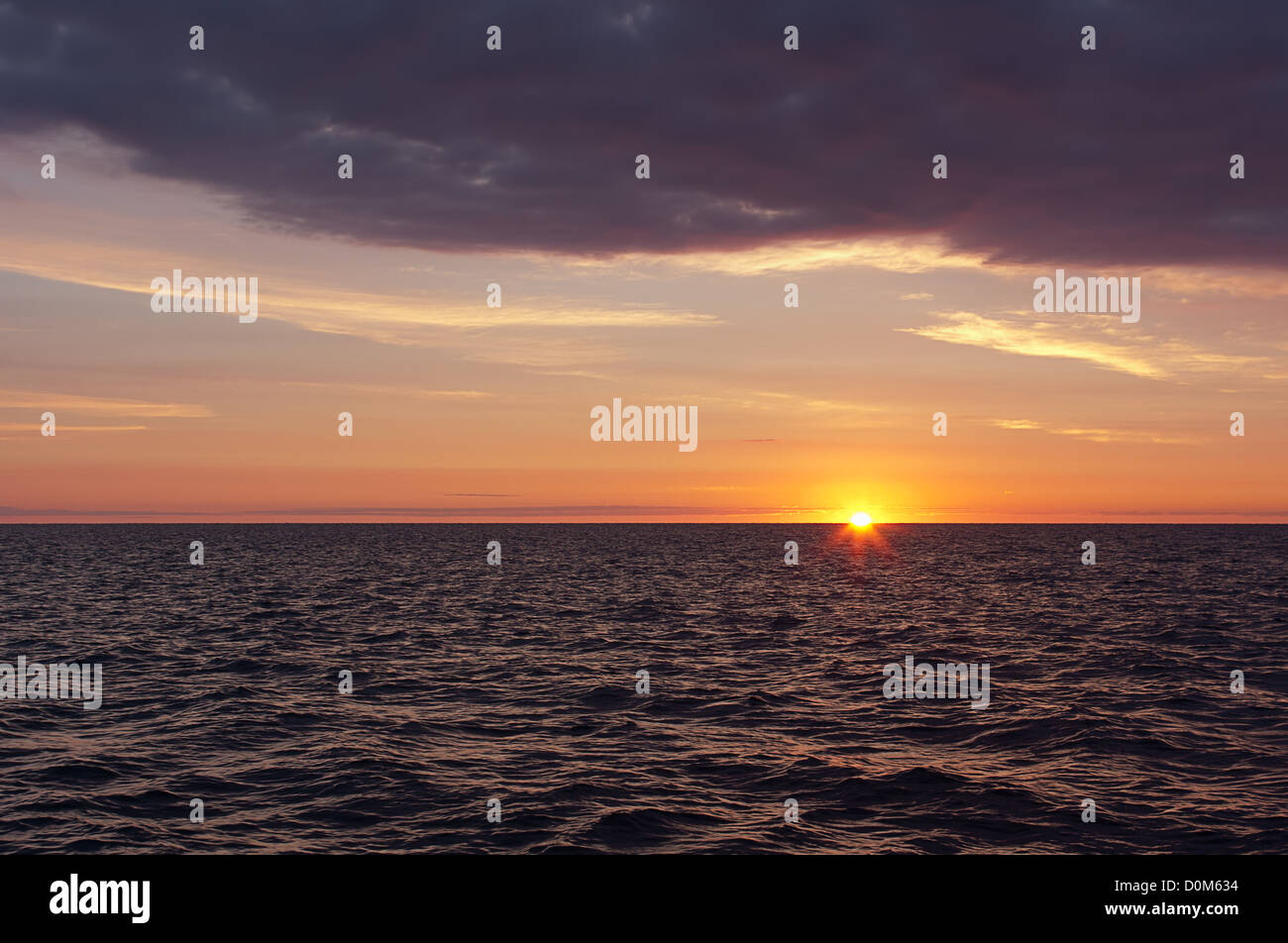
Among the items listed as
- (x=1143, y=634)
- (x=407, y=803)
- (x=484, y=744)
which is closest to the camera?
(x=407, y=803)

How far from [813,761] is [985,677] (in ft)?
43.8

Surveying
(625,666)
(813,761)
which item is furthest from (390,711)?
(813,761)

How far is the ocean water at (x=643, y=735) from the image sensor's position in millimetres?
17438

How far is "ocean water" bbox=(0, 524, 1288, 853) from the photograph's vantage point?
1744 centimetres

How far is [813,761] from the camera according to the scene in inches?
853

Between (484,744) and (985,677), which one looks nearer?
(484,744)

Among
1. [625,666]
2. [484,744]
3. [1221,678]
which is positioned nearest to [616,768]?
[484,744]

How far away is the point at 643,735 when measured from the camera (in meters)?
24.1

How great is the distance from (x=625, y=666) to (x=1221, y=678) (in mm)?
20235
